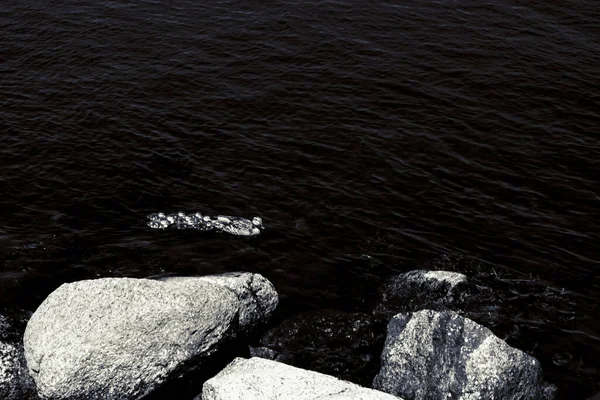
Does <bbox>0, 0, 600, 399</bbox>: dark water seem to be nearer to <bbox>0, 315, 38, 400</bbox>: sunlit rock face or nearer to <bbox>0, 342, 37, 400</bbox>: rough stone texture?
<bbox>0, 315, 38, 400</bbox>: sunlit rock face

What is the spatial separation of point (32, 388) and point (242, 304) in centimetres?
530

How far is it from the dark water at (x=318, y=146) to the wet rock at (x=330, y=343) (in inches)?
26.6

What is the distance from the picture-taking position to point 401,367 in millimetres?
16531

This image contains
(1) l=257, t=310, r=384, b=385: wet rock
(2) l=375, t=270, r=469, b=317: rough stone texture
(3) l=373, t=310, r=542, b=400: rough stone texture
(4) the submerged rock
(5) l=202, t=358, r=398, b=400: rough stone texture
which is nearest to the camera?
(5) l=202, t=358, r=398, b=400: rough stone texture

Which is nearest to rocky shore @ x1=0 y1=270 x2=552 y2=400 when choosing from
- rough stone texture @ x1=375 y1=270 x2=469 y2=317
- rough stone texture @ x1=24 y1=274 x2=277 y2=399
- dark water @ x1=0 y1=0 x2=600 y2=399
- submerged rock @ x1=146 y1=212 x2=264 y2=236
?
rough stone texture @ x1=24 y1=274 x2=277 y2=399

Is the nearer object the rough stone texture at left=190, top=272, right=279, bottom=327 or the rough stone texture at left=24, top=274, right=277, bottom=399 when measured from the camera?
the rough stone texture at left=24, top=274, right=277, bottom=399

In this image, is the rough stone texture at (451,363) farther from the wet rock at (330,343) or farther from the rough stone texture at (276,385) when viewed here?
the rough stone texture at (276,385)

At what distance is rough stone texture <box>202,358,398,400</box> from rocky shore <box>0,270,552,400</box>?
0.02m

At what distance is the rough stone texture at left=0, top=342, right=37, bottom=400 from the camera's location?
16.4m

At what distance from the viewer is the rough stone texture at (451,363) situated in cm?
1568

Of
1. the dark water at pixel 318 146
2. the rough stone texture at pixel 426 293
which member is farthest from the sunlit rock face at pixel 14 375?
the rough stone texture at pixel 426 293

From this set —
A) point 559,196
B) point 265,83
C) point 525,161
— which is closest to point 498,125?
point 525,161

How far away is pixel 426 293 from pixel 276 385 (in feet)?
19.6

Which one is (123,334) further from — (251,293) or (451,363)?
(451,363)
